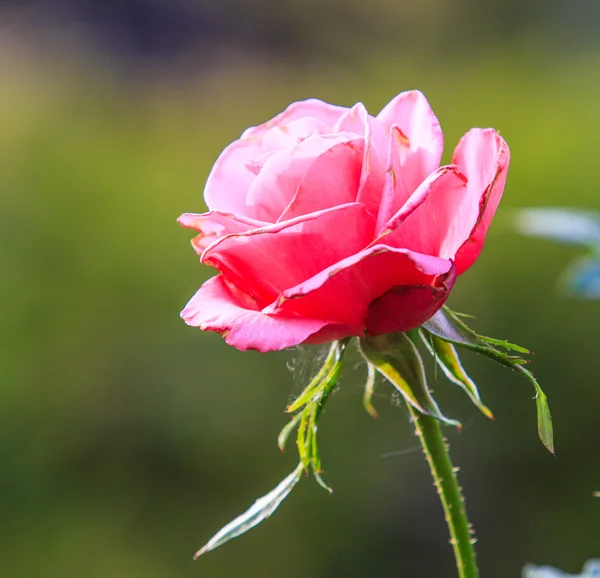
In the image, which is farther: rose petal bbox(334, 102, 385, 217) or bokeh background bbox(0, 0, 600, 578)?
bokeh background bbox(0, 0, 600, 578)

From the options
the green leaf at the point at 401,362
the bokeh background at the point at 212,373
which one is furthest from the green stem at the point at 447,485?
the bokeh background at the point at 212,373

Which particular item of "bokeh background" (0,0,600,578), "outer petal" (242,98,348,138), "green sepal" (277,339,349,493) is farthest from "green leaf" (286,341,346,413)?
"bokeh background" (0,0,600,578)

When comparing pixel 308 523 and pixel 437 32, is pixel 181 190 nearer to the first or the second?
pixel 308 523

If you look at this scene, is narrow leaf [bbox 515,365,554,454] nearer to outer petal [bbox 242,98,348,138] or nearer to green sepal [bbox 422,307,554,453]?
green sepal [bbox 422,307,554,453]

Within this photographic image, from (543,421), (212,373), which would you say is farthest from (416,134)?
(212,373)

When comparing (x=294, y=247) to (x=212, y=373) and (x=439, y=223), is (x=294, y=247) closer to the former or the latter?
(x=439, y=223)

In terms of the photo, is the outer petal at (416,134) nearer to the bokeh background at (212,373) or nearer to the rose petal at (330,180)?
the rose petal at (330,180)

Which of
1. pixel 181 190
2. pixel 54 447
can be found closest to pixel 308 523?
pixel 54 447
